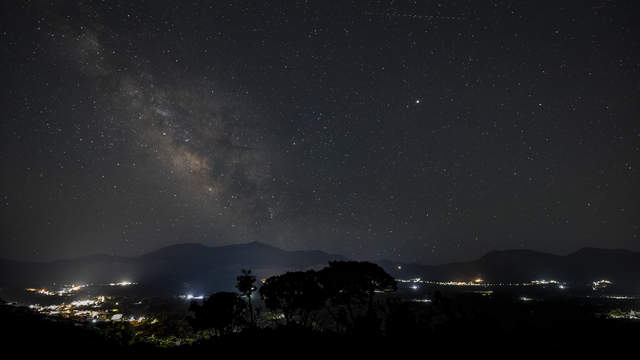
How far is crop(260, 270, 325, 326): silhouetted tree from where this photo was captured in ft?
127

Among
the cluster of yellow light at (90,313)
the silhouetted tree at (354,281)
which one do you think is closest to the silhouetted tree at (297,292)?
the silhouetted tree at (354,281)

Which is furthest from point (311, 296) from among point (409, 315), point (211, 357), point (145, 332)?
point (145, 332)

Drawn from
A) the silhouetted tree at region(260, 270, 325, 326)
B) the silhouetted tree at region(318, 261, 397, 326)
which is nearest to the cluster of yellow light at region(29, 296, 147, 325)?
the silhouetted tree at region(260, 270, 325, 326)

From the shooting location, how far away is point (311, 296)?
38.7 meters

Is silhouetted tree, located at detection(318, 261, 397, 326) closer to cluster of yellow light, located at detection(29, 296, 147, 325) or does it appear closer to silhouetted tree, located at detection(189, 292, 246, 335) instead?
silhouetted tree, located at detection(189, 292, 246, 335)

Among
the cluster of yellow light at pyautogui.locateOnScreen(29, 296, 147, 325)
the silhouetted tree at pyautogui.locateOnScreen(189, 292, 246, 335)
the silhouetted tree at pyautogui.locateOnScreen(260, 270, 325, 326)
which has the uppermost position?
the silhouetted tree at pyautogui.locateOnScreen(260, 270, 325, 326)

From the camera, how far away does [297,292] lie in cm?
4053

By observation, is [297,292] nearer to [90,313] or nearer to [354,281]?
[354,281]

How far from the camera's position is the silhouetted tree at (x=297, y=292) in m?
38.8

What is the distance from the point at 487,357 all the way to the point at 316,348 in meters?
10.5

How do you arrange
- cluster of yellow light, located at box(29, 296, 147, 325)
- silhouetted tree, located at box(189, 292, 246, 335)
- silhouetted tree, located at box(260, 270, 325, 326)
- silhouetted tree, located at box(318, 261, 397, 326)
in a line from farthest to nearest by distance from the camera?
1. cluster of yellow light, located at box(29, 296, 147, 325)
2. silhouetted tree, located at box(189, 292, 246, 335)
3. silhouetted tree, located at box(260, 270, 325, 326)
4. silhouetted tree, located at box(318, 261, 397, 326)

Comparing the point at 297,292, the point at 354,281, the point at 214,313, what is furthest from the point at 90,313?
the point at 354,281

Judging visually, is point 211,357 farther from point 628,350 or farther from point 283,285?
point 628,350

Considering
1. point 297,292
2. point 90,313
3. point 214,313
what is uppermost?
point 297,292
